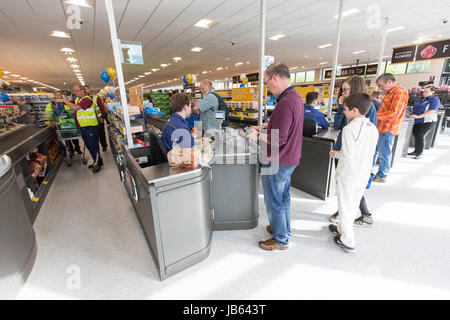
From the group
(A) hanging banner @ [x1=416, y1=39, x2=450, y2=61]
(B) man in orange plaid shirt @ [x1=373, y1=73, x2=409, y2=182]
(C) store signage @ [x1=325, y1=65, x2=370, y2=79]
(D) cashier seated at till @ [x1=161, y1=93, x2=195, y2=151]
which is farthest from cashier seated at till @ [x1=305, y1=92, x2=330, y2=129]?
(C) store signage @ [x1=325, y1=65, x2=370, y2=79]

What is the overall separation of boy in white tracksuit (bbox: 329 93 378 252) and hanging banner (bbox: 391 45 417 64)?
8488 mm

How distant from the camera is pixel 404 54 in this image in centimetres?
782

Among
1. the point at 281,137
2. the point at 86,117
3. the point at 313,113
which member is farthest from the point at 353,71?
the point at 86,117

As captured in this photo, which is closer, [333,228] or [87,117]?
[333,228]

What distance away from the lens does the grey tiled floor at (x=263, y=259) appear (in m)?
1.78

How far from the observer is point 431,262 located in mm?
2008

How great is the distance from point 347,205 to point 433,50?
916cm

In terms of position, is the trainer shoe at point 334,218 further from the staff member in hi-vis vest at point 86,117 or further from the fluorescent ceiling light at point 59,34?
the fluorescent ceiling light at point 59,34

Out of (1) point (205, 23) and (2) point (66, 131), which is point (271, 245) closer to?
(2) point (66, 131)

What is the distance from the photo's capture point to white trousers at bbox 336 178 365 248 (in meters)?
2.01

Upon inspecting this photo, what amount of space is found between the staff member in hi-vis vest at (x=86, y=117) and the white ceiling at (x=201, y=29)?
7.42ft

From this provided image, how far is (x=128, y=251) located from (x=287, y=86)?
2288mm

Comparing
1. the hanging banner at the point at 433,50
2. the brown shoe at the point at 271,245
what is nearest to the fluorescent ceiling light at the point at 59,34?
the brown shoe at the point at 271,245
